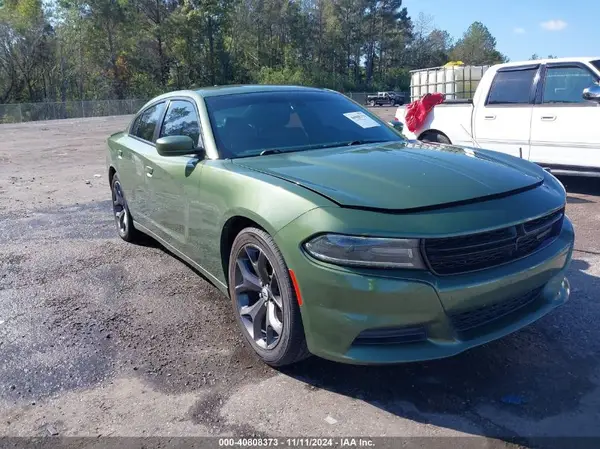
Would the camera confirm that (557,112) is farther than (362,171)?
Yes

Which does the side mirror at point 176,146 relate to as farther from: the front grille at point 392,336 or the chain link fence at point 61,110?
the chain link fence at point 61,110

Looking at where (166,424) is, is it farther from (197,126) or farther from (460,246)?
(197,126)

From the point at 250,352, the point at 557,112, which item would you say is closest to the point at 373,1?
the point at 557,112

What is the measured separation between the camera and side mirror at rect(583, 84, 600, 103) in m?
6.58

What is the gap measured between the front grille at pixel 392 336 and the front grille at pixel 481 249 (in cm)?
30

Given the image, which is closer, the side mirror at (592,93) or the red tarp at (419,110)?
the side mirror at (592,93)

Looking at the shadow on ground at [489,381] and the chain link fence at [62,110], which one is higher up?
the chain link fence at [62,110]

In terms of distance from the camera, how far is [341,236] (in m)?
2.62

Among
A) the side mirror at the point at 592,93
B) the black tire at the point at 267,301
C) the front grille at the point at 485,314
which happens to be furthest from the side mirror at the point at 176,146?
the side mirror at the point at 592,93

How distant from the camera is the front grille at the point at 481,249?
2.61 m

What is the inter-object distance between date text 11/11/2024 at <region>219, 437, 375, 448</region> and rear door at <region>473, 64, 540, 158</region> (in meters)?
6.14

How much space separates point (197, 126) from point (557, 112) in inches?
206

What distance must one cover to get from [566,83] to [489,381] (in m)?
5.67

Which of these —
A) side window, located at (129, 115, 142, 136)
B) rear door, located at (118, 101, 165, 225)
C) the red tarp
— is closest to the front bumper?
rear door, located at (118, 101, 165, 225)
